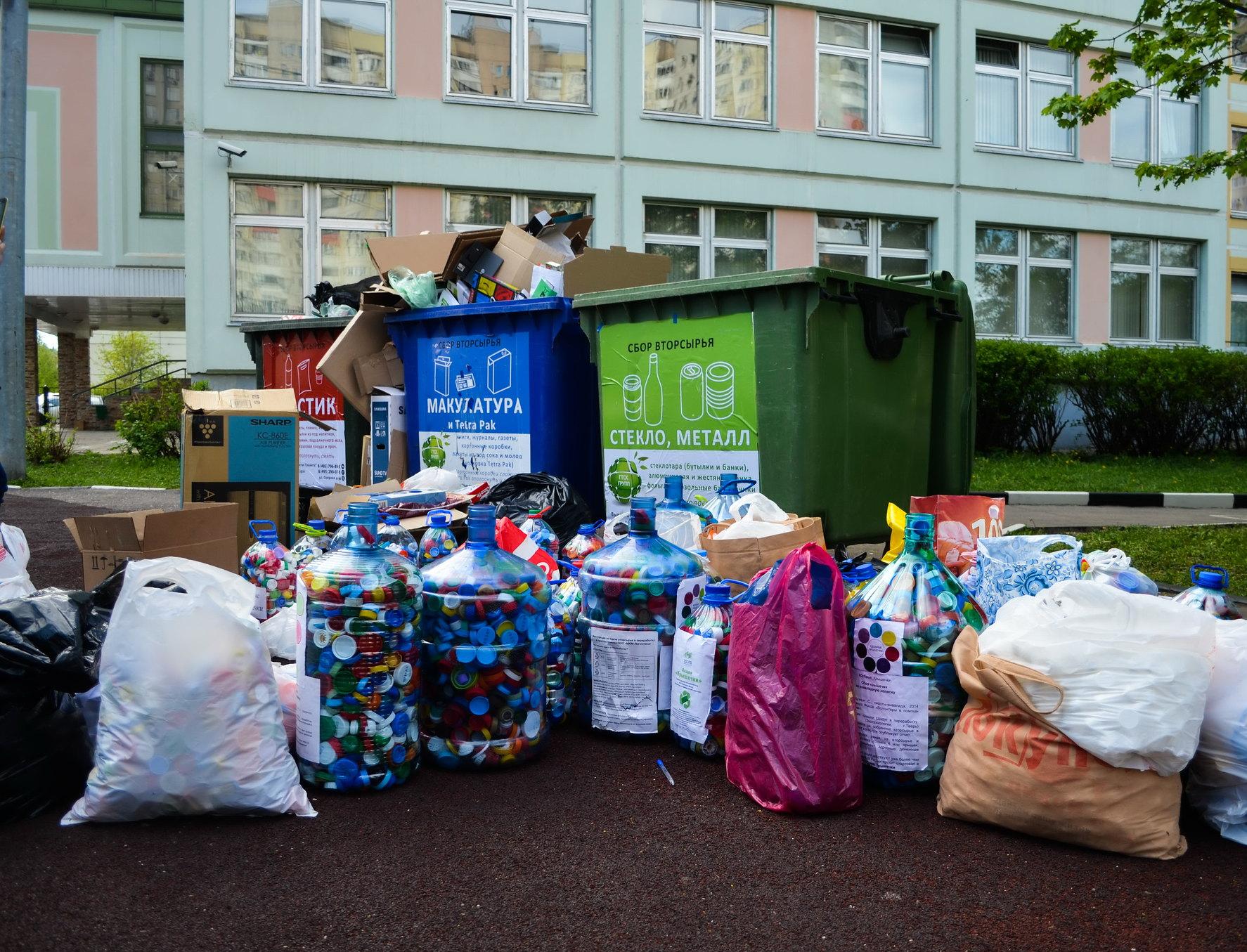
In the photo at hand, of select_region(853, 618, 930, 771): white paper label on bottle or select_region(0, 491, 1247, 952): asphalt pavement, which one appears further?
select_region(853, 618, 930, 771): white paper label on bottle

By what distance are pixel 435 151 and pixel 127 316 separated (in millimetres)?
16979

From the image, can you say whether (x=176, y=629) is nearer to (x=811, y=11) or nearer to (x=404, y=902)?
(x=404, y=902)

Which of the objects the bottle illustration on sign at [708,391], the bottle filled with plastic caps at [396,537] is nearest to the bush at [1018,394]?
the bottle illustration on sign at [708,391]

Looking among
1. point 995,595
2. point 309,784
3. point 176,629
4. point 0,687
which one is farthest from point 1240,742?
point 0,687

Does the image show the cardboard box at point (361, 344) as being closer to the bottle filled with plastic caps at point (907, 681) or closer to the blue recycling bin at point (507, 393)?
the blue recycling bin at point (507, 393)

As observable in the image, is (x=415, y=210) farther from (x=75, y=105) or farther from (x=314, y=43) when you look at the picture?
(x=75, y=105)

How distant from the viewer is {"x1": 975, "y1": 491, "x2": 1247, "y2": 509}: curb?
34.4 ft

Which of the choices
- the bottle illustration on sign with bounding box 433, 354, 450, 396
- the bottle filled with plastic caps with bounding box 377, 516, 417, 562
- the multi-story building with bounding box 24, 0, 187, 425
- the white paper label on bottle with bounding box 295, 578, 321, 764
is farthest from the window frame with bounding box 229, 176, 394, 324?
the white paper label on bottle with bounding box 295, 578, 321, 764

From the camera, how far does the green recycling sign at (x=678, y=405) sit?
192 inches

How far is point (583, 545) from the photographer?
427cm

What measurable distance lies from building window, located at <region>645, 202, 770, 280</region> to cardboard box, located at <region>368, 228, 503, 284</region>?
8916mm

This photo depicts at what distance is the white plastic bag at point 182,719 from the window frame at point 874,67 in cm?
1555

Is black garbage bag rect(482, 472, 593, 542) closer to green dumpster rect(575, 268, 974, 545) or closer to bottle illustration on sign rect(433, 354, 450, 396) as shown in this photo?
green dumpster rect(575, 268, 974, 545)

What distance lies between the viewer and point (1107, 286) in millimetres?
18531
